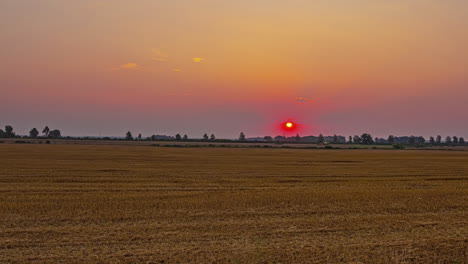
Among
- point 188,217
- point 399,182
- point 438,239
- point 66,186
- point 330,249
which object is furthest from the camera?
point 399,182

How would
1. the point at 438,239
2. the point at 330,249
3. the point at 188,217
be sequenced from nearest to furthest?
the point at 330,249
the point at 438,239
the point at 188,217

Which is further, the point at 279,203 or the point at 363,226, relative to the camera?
the point at 279,203

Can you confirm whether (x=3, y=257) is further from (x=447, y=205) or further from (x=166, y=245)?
(x=447, y=205)

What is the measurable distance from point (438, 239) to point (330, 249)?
3.06 metres

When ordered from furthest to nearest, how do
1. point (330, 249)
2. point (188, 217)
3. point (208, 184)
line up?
point (208, 184), point (188, 217), point (330, 249)

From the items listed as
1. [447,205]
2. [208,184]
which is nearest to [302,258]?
[447,205]

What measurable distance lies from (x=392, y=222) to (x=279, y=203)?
4.16 m

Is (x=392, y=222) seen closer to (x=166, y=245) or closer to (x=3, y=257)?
(x=166, y=245)

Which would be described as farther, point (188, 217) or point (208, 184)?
point (208, 184)

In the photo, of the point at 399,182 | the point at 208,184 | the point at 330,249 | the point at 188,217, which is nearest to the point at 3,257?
the point at 188,217

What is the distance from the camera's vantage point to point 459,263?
8.85m

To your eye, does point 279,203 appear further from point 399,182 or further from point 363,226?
point 399,182

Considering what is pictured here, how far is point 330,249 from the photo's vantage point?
9547 millimetres

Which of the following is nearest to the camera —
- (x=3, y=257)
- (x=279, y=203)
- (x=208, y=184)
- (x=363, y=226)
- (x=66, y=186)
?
(x=3, y=257)
